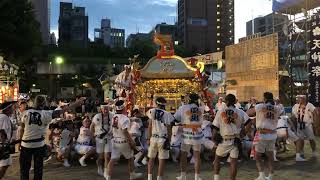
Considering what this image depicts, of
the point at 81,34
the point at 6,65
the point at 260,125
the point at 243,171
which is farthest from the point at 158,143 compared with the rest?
the point at 81,34

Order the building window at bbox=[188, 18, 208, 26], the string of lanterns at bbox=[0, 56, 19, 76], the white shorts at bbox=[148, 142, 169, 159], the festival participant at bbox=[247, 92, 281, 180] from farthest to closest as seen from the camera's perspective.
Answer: the building window at bbox=[188, 18, 208, 26], the string of lanterns at bbox=[0, 56, 19, 76], the festival participant at bbox=[247, 92, 281, 180], the white shorts at bbox=[148, 142, 169, 159]

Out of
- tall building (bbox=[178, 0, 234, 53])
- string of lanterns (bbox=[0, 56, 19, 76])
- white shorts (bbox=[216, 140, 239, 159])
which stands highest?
tall building (bbox=[178, 0, 234, 53])

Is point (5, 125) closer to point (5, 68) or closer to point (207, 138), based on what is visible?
point (207, 138)

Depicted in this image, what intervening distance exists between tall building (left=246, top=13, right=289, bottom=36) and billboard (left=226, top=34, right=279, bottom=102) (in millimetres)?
4026

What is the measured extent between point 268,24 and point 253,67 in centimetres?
2879

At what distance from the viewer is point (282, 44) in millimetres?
33094

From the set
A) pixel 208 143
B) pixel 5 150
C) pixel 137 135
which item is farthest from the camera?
pixel 208 143

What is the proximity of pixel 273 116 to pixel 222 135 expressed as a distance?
162 cm

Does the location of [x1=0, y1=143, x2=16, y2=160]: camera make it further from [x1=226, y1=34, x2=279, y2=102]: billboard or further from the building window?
the building window

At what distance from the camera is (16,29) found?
2377 cm

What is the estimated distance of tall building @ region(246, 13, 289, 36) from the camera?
1325 inches

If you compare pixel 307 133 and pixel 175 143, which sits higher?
pixel 307 133

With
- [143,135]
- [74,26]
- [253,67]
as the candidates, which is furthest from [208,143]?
[74,26]

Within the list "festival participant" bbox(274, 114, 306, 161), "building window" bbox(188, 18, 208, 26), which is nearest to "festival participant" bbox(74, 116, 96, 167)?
"festival participant" bbox(274, 114, 306, 161)
